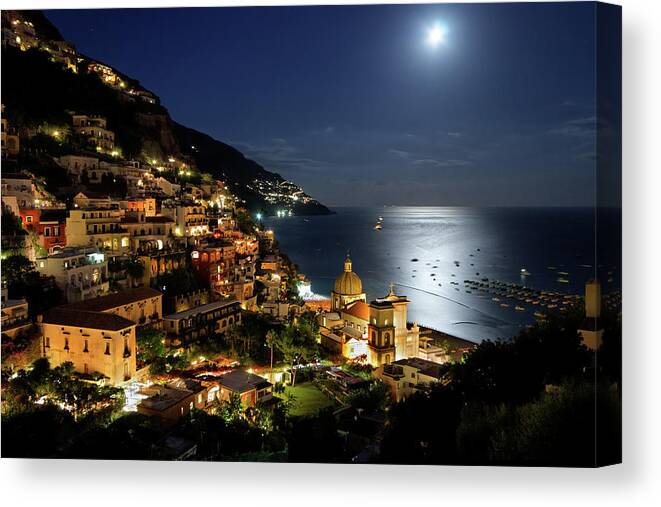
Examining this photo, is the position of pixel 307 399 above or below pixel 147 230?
below

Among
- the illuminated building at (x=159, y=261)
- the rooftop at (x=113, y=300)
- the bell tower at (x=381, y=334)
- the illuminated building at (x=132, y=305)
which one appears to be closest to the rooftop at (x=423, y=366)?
the bell tower at (x=381, y=334)

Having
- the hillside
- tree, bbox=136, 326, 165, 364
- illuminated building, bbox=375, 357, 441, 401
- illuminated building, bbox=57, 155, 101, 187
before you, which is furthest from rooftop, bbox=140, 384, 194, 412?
illuminated building, bbox=57, 155, 101, 187

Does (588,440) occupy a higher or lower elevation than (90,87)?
lower

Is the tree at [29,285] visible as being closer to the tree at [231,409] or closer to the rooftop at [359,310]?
the tree at [231,409]

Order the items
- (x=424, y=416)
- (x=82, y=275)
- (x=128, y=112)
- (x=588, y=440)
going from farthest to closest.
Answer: (x=128, y=112) → (x=82, y=275) → (x=424, y=416) → (x=588, y=440)

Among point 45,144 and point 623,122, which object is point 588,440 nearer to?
point 623,122

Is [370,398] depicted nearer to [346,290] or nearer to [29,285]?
[29,285]

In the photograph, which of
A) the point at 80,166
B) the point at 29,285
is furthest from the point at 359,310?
the point at 80,166

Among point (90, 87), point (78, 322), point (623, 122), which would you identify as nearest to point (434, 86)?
point (623, 122)
